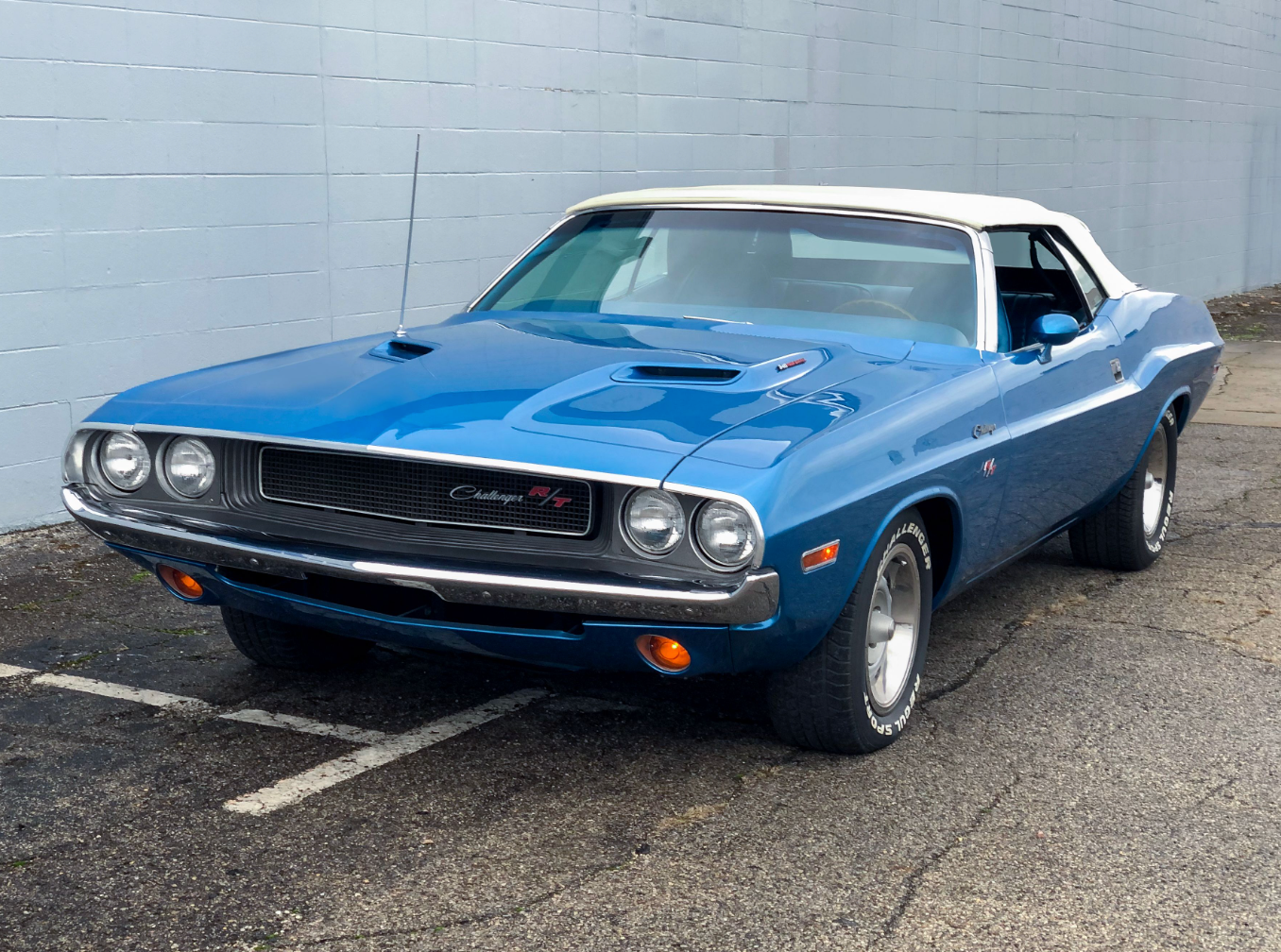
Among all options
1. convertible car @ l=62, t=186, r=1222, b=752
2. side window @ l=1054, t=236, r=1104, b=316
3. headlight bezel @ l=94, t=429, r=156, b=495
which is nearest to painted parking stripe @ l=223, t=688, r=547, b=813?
convertible car @ l=62, t=186, r=1222, b=752

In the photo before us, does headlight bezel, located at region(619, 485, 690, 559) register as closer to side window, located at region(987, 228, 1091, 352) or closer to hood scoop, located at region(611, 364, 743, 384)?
hood scoop, located at region(611, 364, 743, 384)

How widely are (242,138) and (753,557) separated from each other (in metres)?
4.80

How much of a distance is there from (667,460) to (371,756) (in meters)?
1.21

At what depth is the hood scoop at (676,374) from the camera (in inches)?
148

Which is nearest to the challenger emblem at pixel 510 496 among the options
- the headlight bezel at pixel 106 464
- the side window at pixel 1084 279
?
the headlight bezel at pixel 106 464

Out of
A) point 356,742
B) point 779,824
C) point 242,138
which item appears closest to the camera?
point 779,824

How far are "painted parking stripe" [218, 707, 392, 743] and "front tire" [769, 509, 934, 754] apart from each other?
42.5 inches

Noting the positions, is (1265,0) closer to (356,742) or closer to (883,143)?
(883,143)

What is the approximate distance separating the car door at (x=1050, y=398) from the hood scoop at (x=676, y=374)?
92 cm

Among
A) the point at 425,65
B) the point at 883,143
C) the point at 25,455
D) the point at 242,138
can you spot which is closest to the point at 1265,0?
the point at 883,143

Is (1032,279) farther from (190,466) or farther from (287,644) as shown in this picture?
(190,466)

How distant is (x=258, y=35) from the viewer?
710cm

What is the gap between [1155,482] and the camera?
236 inches

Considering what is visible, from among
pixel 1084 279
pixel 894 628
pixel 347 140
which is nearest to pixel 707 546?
pixel 894 628
